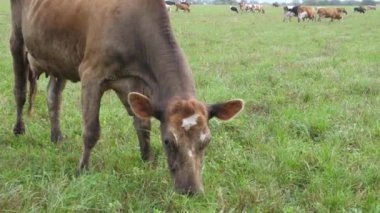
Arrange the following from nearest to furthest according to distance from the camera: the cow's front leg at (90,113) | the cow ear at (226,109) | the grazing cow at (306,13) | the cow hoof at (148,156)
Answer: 1. the cow ear at (226,109)
2. the cow's front leg at (90,113)
3. the cow hoof at (148,156)
4. the grazing cow at (306,13)

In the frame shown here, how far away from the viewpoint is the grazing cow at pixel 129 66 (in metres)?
4.06

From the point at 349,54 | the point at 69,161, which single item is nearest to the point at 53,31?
the point at 69,161

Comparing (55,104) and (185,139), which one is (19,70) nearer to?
(55,104)

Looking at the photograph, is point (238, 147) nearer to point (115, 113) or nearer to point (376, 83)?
point (115, 113)

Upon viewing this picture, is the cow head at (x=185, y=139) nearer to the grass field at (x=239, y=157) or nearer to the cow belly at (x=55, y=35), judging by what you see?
the grass field at (x=239, y=157)

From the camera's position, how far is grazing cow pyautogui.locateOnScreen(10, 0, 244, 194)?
160 inches

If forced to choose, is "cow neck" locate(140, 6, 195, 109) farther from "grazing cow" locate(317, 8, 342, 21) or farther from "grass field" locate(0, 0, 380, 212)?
"grazing cow" locate(317, 8, 342, 21)

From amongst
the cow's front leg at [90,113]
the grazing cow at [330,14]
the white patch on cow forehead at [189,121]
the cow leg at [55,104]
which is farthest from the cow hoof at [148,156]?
the grazing cow at [330,14]

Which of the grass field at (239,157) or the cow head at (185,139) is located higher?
the cow head at (185,139)

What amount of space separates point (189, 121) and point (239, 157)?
1.63 meters

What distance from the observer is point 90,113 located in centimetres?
505

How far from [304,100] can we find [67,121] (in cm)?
370

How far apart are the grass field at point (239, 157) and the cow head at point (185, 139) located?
148 millimetres

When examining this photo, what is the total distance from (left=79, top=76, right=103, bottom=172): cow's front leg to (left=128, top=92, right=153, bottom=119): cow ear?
835 mm
